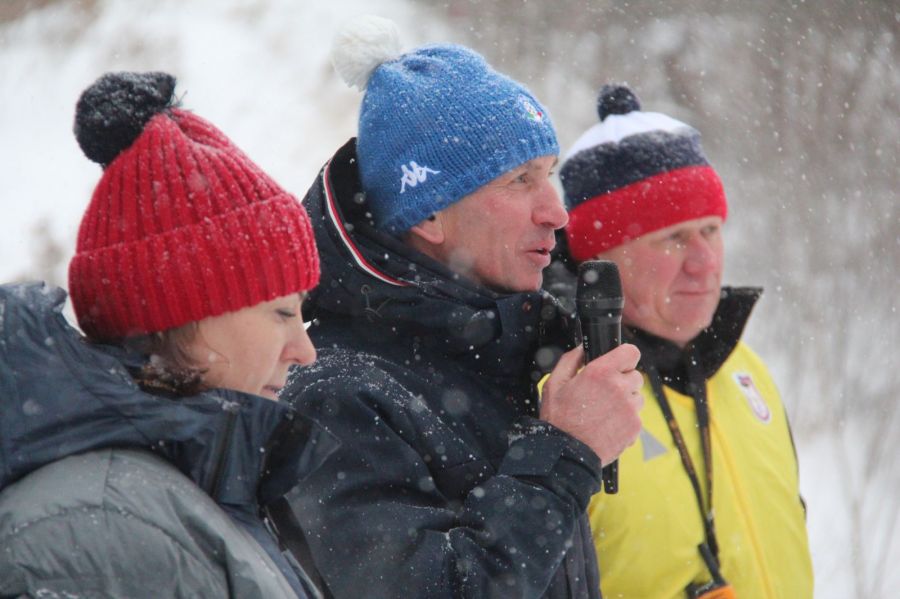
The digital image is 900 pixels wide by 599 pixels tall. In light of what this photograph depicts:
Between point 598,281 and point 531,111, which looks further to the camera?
point 531,111

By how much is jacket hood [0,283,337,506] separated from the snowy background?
6635 mm

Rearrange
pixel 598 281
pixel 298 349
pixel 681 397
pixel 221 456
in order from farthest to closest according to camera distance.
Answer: pixel 681 397 → pixel 598 281 → pixel 298 349 → pixel 221 456

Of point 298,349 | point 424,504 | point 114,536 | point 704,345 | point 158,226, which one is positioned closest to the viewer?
point 114,536

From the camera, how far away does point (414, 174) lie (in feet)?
8.38

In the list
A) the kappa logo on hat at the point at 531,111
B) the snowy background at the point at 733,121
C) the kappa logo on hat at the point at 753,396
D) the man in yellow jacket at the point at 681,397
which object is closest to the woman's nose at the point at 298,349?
the kappa logo on hat at the point at 531,111

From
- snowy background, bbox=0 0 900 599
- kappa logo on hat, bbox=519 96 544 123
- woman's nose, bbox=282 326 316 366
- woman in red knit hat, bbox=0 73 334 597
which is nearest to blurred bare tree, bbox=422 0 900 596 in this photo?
snowy background, bbox=0 0 900 599

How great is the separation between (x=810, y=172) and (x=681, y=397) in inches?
266

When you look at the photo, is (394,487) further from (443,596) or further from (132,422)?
(132,422)

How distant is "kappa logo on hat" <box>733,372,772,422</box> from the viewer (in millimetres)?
3183

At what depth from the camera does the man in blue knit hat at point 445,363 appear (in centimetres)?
204

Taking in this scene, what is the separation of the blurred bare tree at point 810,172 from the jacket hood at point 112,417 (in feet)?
21.8

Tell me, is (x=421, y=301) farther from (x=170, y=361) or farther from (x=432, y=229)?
(x=170, y=361)

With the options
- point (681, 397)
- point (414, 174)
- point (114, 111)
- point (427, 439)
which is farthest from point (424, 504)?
point (681, 397)

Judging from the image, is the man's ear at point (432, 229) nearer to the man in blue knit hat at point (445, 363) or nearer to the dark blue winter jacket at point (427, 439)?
the man in blue knit hat at point (445, 363)
